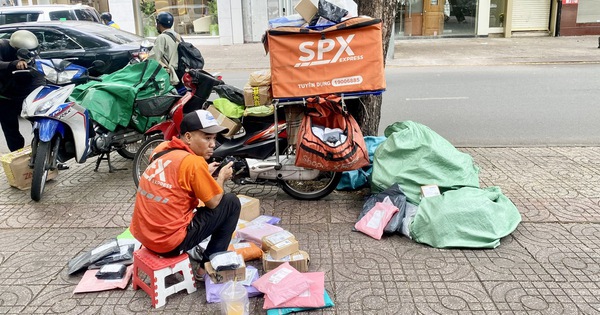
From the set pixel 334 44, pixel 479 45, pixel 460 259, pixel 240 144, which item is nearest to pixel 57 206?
pixel 240 144

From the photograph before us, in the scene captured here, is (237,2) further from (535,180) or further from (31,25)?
(535,180)

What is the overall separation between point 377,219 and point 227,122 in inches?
71.2

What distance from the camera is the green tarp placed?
5750 millimetres

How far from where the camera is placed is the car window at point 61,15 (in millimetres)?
12154

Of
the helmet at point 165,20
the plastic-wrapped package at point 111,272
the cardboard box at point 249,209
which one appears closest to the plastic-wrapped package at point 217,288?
the plastic-wrapped package at point 111,272

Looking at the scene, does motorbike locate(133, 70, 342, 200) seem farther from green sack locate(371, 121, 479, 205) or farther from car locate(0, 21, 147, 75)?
car locate(0, 21, 147, 75)

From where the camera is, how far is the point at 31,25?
997cm

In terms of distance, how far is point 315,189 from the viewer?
18.0ft

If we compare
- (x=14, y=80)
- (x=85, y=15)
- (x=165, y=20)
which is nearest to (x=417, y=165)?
(x=165, y=20)

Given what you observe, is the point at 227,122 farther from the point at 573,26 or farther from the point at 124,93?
the point at 573,26

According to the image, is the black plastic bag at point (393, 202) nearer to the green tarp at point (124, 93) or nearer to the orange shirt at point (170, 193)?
the orange shirt at point (170, 193)

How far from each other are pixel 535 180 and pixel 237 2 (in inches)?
685

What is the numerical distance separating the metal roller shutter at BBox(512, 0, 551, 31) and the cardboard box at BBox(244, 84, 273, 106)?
756 inches

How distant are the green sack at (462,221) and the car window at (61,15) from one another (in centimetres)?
1098
